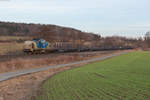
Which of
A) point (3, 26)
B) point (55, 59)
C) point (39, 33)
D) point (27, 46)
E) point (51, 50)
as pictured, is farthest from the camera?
point (3, 26)

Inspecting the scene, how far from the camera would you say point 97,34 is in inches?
4796

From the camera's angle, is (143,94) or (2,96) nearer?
(143,94)

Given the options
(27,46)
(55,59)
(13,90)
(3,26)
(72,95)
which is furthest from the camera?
(3,26)

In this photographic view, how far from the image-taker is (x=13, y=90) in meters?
13.1

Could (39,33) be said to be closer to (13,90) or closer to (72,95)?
(13,90)

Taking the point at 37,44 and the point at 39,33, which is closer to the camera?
the point at 37,44

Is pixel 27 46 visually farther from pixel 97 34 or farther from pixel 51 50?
pixel 97 34

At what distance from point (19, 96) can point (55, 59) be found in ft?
72.0

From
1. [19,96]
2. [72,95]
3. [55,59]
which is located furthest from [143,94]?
[55,59]

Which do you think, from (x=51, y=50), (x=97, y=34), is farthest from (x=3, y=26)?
(x=51, y=50)

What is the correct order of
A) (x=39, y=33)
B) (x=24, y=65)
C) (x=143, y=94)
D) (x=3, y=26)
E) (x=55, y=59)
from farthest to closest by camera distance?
(x=3, y=26)
(x=39, y=33)
(x=55, y=59)
(x=24, y=65)
(x=143, y=94)

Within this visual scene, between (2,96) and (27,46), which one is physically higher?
(27,46)

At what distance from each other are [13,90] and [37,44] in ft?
87.1

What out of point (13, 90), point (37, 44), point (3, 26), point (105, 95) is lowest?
point (13, 90)
